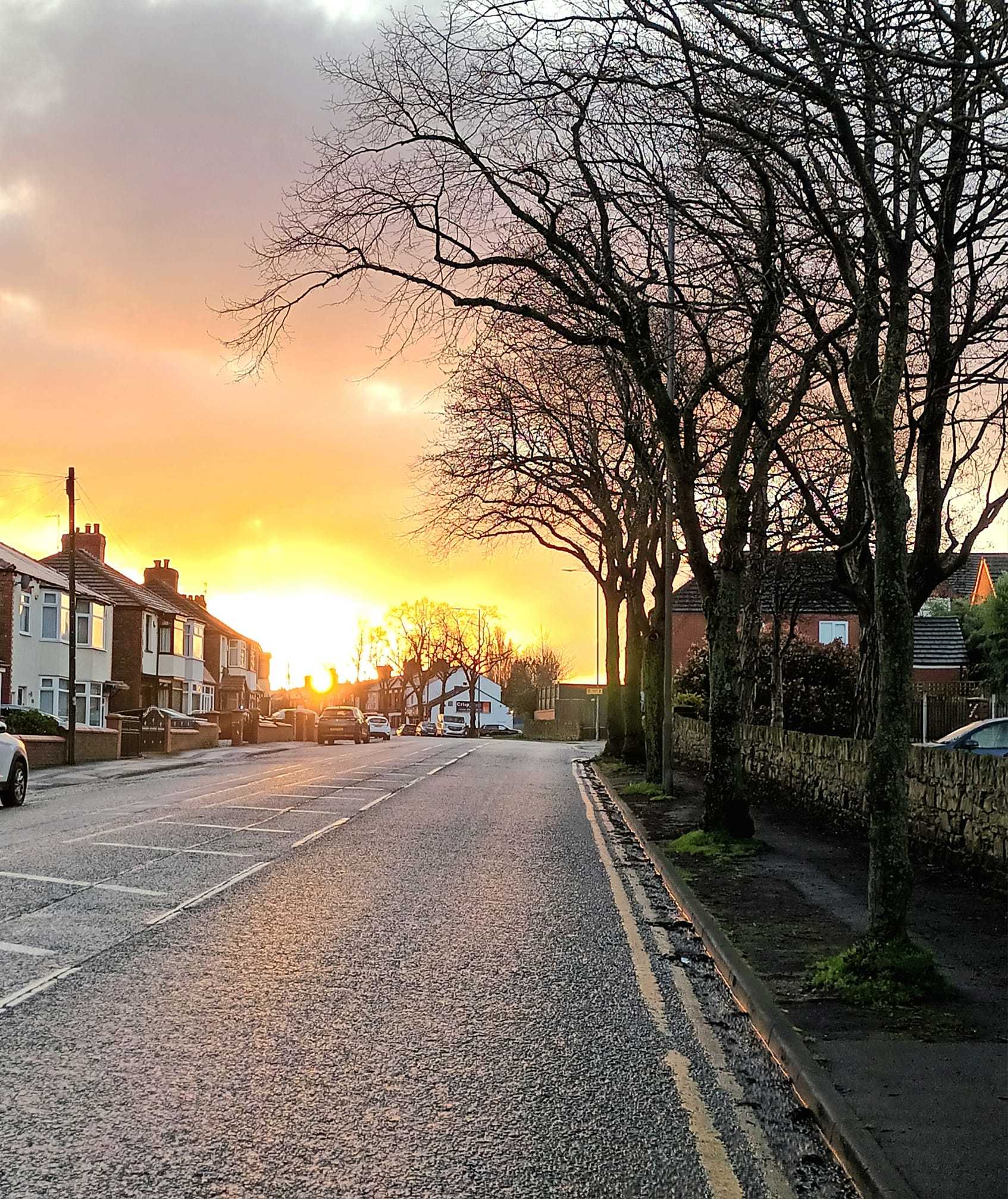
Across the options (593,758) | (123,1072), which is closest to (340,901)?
(123,1072)

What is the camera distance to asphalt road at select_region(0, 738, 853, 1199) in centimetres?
489

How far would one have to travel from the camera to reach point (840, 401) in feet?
52.4

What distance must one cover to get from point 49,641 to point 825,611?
96.5ft

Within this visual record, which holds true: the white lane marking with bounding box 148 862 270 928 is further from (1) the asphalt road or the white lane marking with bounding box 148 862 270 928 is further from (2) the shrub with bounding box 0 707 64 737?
(2) the shrub with bounding box 0 707 64 737

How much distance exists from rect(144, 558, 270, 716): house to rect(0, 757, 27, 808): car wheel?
4418cm

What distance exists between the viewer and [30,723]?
3828 cm

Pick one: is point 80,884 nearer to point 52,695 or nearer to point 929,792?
point 929,792

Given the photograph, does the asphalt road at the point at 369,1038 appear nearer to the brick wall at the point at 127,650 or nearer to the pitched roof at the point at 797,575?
the pitched roof at the point at 797,575

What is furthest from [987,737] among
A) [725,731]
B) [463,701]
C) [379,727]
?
[463,701]

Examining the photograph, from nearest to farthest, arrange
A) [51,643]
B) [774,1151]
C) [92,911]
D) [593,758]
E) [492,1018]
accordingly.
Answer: [774,1151] → [492,1018] → [92,911] → [593,758] → [51,643]

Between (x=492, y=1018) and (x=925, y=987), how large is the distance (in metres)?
A: 2.60

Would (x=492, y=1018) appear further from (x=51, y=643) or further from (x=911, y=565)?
(x=51, y=643)

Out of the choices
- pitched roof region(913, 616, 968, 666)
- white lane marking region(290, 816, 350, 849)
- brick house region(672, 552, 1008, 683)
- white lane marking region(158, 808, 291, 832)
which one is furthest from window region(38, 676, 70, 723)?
pitched roof region(913, 616, 968, 666)

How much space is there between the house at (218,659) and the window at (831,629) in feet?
94.3
